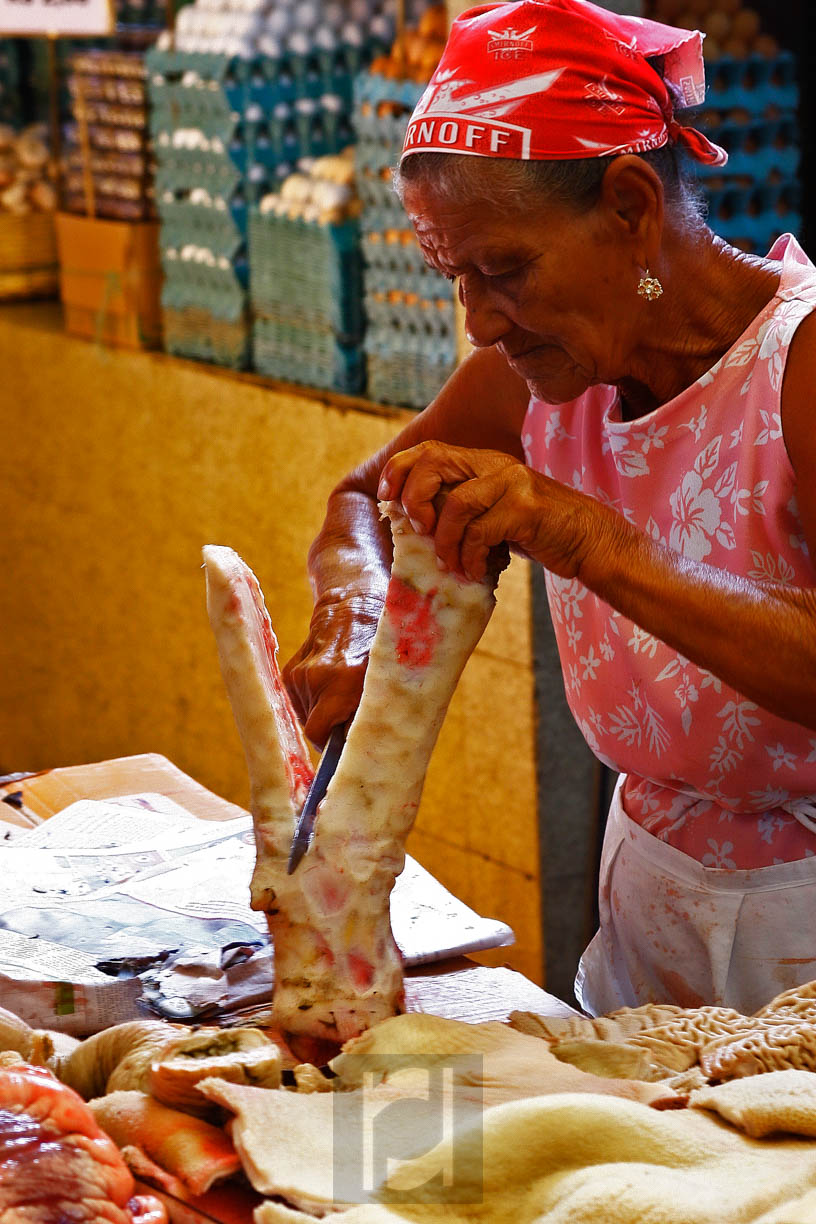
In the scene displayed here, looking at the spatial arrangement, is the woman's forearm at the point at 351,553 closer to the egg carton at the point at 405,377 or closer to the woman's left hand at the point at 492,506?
the woman's left hand at the point at 492,506

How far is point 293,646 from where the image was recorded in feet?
16.2

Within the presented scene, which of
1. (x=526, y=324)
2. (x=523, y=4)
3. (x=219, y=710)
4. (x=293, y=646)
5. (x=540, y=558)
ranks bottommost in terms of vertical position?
(x=219, y=710)

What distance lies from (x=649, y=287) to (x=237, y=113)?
3.21m

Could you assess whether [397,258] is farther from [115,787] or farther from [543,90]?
[543,90]

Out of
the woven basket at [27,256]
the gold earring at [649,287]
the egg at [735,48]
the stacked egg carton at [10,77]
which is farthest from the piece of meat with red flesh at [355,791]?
the stacked egg carton at [10,77]

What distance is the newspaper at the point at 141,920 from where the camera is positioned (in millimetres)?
1790

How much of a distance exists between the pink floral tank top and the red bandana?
0.31m

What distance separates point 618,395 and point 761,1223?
1.15m

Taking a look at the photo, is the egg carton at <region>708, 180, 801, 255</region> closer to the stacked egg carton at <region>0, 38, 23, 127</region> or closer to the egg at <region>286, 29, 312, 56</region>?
the egg at <region>286, 29, 312, 56</region>

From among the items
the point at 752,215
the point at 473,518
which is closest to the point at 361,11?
the point at 752,215

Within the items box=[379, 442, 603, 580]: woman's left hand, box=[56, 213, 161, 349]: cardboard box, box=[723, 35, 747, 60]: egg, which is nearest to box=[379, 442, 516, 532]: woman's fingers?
box=[379, 442, 603, 580]: woman's left hand

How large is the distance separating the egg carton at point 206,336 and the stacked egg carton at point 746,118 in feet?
5.38

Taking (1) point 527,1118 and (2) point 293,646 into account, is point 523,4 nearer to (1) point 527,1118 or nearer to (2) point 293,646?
(1) point 527,1118

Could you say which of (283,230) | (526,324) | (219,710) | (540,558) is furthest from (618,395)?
(219,710)
